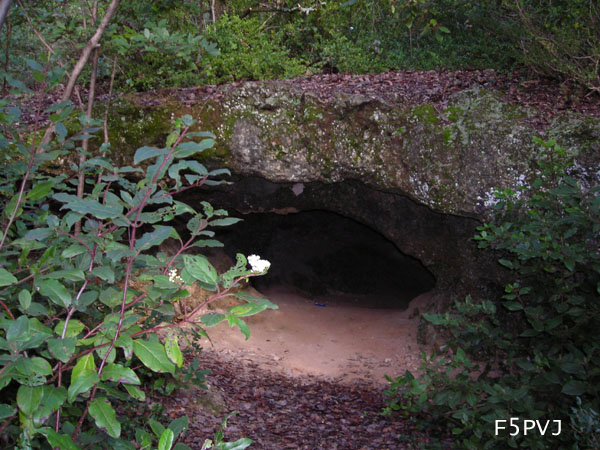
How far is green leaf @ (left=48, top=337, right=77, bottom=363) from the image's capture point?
1491 mm

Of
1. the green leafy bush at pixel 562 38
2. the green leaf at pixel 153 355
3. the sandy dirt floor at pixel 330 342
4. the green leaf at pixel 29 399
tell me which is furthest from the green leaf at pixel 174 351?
the green leafy bush at pixel 562 38

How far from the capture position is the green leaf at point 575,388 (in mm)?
2691

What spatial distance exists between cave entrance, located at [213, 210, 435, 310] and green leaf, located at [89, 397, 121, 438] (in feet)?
23.5

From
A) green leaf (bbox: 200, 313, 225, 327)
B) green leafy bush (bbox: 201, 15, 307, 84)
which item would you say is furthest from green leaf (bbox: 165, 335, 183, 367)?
green leafy bush (bbox: 201, 15, 307, 84)

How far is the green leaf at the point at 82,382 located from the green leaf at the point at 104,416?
0.10m

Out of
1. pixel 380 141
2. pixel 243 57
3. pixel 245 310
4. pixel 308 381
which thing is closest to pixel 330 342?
pixel 308 381

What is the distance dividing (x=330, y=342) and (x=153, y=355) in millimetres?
5396

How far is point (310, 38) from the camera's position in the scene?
8.68m

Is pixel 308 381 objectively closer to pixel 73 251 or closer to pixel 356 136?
pixel 356 136

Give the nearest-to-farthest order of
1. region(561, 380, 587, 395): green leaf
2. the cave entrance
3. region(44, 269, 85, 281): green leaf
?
region(44, 269, 85, 281): green leaf → region(561, 380, 587, 395): green leaf → the cave entrance

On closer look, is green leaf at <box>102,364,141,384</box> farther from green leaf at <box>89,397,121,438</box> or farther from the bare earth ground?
the bare earth ground

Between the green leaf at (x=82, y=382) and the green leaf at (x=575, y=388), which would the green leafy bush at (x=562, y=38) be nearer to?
the green leaf at (x=575, y=388)

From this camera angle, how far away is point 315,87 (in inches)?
251

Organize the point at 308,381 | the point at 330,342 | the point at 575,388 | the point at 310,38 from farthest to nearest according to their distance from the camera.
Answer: the point at 310,38 → the point at 330,342 → the point at 308,381 → the point at 575,388
